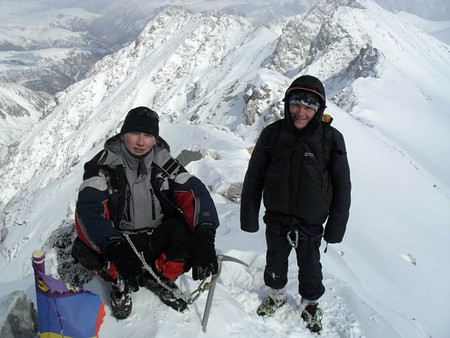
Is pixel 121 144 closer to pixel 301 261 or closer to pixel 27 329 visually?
pixel 27 329

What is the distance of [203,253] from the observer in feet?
12.3

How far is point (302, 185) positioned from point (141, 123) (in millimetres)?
1933

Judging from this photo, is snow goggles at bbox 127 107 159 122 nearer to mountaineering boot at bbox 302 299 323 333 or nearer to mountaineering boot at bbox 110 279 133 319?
mountaineering boot at bbox 110 279 133 319

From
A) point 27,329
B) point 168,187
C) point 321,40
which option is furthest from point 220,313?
point 321,40

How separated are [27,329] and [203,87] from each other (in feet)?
412

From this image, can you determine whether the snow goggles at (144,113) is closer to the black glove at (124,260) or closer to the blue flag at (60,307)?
the black glove at (124,260)

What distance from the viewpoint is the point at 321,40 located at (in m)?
78.3

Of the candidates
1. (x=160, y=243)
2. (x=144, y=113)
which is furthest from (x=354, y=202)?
(x=144, y=113)

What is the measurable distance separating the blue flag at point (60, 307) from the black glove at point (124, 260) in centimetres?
49

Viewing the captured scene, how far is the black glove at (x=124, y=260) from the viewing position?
361 centimetres

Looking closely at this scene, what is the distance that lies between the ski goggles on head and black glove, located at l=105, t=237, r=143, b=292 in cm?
239

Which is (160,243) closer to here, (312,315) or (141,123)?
(141,123)

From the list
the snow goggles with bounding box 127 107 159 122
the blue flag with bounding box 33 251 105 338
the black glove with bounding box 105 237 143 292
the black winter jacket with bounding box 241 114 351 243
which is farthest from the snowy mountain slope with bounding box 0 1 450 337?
the snow goggles with bounding box 127 107 159 122

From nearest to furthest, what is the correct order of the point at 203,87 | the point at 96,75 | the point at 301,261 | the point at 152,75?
the point at 301,261
the point at 203,87
the point at 152,75
the point at 96,75
